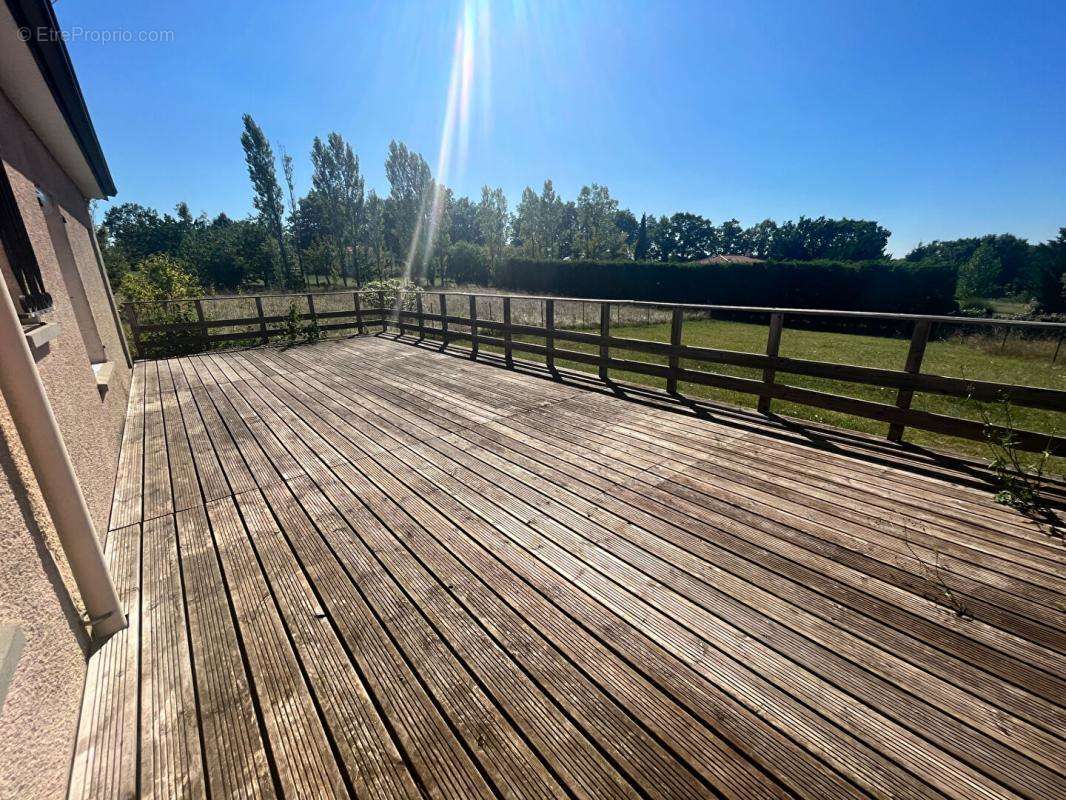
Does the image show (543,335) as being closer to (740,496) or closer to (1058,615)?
(740,496)

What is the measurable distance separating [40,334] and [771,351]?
4922mm

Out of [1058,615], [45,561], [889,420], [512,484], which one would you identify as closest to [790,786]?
[1058,615]

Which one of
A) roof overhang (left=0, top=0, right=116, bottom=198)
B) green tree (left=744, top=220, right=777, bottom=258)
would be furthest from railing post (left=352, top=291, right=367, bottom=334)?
green tree (left=744, top=220, right=777, bottom=258)

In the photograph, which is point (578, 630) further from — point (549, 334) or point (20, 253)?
point (549, 334)

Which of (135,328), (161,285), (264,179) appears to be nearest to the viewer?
(135,328)

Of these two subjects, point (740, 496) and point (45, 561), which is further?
point (740, 496)

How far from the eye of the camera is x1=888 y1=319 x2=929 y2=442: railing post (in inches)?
122

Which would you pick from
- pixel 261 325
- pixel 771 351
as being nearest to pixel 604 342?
pixel 771 351

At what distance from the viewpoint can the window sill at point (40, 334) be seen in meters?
1.99

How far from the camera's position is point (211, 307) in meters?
9.95

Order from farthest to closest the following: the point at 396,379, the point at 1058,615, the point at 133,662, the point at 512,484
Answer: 1. the point at 396,379
2. the point at 512,484
3. the point at 1058,615
4. the point at 133,662

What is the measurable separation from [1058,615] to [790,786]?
156 centimetres

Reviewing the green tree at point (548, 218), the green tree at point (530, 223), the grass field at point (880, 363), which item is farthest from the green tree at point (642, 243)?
the grass field at point (880, 363)

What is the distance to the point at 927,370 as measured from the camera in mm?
6980
